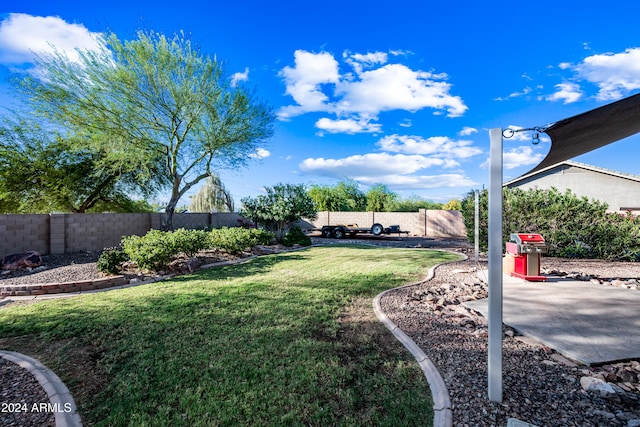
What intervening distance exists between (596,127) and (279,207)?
33.3 ft

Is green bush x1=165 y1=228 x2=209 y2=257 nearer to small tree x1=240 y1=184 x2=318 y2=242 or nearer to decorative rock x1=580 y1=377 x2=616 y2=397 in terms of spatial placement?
small tree x1=240 y1=184 x2=318 y2=242

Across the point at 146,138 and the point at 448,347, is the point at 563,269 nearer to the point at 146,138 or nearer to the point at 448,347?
the point at 448,347

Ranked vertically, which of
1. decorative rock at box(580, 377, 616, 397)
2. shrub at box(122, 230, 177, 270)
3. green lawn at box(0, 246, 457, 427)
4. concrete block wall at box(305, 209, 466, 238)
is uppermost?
concrete block wall at box(305, 209, 466, 238)

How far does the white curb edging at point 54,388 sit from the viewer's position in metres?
2.01

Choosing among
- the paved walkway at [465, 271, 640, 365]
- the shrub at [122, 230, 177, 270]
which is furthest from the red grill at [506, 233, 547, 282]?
the shrub at [122, 230, 177, 270]

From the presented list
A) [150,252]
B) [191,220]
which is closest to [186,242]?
[150,252]

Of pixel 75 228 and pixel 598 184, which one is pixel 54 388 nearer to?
pixel 75 228

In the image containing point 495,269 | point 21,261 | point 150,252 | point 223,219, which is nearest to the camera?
point 495,269

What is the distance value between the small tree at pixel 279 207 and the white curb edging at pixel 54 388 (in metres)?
9.32

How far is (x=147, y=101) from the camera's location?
11016 millimetres

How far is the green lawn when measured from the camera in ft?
6.76

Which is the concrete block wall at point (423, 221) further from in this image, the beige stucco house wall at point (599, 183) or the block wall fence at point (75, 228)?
the block wall fence at point (75, 228)

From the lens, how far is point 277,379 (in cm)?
242

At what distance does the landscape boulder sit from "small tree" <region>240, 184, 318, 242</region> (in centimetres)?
675
